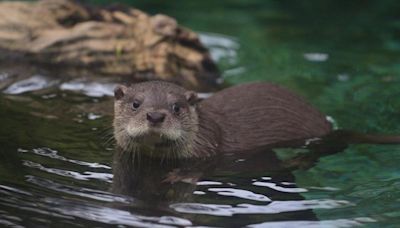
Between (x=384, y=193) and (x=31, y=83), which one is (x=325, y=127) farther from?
(x=31, y=83)

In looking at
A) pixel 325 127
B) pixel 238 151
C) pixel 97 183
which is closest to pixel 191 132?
pixel 238 151

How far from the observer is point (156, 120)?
16.9 feet

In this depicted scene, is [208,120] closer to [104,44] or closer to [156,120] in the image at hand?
[156,120]

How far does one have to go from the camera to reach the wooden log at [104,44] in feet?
26.2

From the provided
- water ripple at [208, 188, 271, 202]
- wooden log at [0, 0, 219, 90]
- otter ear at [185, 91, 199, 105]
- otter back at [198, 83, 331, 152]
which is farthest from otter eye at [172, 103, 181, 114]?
wooden log at [0, 0, 219, 90]

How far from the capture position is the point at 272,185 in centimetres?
529

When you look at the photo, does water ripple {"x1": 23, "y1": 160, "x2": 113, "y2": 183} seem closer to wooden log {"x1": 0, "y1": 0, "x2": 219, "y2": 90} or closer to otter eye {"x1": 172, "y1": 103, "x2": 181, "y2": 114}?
otter eye {"x1": 172, "y1": 103, "x2": 181, "y2": 114}

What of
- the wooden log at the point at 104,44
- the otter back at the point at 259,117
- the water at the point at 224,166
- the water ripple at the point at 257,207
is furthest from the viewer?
the wooden log at the point at 104,44

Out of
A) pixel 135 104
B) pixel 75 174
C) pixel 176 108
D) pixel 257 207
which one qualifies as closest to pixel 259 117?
pixel 176 108

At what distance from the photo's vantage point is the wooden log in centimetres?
800

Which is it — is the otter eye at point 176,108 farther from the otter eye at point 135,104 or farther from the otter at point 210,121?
the otter eye at point 135,104

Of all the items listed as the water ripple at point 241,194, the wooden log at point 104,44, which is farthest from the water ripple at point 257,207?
the wooden log at point 104,44

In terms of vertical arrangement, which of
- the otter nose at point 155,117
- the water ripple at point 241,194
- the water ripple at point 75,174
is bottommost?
the water ripple at point 241,194

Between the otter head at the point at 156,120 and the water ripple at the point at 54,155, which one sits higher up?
the otter head at the point at 156,120
